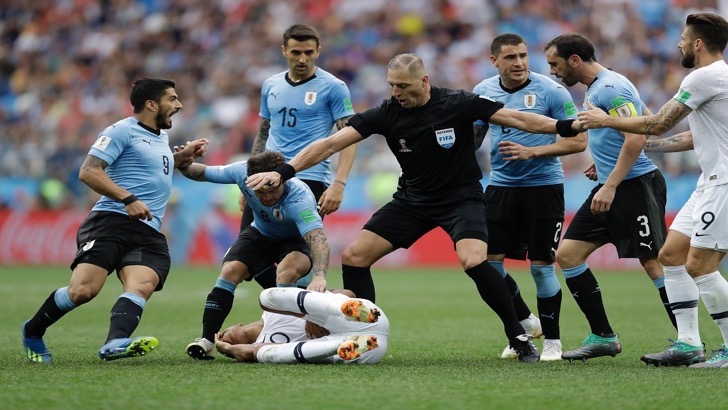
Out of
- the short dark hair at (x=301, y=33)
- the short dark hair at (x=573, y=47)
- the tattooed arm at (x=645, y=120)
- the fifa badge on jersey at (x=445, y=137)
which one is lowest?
the tattooed arm at (x=645, y=120)

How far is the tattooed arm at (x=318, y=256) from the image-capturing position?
26.8 ft

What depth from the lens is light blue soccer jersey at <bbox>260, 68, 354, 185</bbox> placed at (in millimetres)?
10133

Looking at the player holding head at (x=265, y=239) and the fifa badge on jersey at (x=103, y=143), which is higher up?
the fifa badge on jersey at (x=103, y=143)

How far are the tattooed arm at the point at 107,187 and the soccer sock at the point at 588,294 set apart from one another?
3.68 meters

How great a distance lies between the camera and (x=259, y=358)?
8273 mm

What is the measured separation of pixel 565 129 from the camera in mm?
8172

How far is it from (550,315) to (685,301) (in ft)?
4.26

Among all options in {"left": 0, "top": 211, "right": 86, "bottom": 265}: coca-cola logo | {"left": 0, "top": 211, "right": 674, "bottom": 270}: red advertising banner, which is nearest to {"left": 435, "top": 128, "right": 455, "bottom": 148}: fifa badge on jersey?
{"left": 0, "top": 211, "right": 674, "bottom": 270}: red advertising banner

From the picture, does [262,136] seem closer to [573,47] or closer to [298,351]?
[298,351]

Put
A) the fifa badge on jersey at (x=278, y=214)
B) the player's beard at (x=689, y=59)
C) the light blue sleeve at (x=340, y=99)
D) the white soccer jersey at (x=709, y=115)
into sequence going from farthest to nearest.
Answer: the light blue sleeve at (x=340, y=99)
the fifa badge on jersey at (x=278, y=214)
the player's beard at (x=689, y=59)
the white soccer jersey at (x=709, y=115)

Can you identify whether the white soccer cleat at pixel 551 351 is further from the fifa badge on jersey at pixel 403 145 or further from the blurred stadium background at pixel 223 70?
the blurred stadium background at pixel 223 70

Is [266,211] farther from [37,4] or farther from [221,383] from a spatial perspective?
[37,4]

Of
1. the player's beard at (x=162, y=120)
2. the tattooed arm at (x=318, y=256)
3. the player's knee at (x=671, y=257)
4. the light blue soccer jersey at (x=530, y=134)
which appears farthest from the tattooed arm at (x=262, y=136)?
the player's knee at (x=671, y=257)

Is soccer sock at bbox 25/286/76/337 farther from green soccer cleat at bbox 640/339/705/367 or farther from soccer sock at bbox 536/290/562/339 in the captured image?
green soccer cleat at bbox 640/339/705/367
